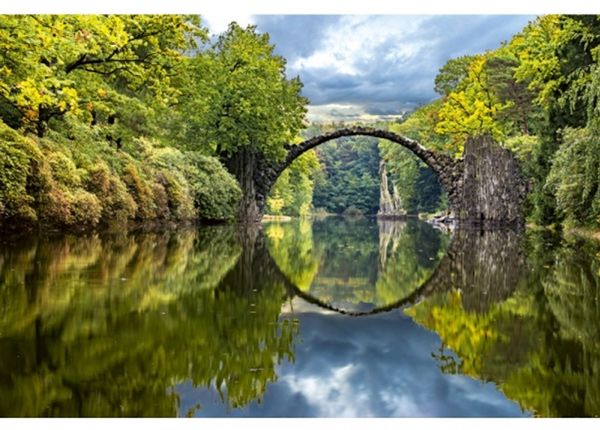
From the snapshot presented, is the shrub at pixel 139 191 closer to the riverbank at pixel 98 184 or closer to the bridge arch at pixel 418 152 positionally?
the riverbank at pixel 98 184

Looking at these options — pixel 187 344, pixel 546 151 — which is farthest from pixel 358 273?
pixel 546 151

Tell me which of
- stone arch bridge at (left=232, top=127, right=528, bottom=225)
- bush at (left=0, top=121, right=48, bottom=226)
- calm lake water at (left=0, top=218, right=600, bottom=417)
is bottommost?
calm lake water at (left=0, top=218, right=600, bottom=417)

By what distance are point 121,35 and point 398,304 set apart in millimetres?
8739

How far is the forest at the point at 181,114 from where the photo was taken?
1161 cm

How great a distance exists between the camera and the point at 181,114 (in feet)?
81.6

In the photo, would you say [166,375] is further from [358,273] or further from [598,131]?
[598,131]

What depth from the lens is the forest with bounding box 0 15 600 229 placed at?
11609mm

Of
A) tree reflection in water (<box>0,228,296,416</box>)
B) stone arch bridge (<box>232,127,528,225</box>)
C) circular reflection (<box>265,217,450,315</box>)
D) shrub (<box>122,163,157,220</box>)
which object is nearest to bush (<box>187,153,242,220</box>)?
stone arch bridge (<box>232,127,528,225</box>)

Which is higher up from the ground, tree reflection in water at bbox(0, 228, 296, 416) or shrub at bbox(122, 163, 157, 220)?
shrub at bbox(122, 163, 157, 220)

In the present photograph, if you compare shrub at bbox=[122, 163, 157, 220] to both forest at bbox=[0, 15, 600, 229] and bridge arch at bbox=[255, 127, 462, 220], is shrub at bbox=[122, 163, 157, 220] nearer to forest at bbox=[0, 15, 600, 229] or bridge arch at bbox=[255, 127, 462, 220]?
forest at bbox=[0, 15, 600, 229]

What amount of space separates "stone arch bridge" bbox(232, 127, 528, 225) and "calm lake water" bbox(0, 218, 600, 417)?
67.6 ft

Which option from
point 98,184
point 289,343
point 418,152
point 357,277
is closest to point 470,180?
point 418,152

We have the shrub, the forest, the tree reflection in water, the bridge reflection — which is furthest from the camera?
the shrub

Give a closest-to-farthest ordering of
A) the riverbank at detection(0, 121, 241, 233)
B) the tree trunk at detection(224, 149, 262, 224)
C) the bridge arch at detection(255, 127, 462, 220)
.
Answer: the riverbank at detection(0, 121, 241, 233)
the tree trunk at detection(224, 149, 262, 224)
the bridge arch at detection(255, 127, 462, 220)
